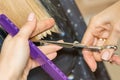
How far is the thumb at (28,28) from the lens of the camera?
1.76ft

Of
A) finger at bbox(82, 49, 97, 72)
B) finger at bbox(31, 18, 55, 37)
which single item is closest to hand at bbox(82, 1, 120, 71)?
finger at bbox(82, 49, 97, 72)

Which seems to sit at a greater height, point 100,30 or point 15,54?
point 15,54

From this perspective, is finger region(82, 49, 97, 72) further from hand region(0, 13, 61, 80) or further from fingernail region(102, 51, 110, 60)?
hand region(0, 13, 61, 80)

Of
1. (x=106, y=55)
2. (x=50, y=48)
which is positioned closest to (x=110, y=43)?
(x=106, y=55)

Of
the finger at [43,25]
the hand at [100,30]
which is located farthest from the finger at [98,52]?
the finger at [43,25]

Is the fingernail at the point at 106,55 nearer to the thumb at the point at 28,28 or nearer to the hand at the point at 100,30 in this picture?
the hand at the point at 100,30

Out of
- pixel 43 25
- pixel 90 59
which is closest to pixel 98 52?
pixel 90 59

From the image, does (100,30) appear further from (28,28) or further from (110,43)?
(28,28)

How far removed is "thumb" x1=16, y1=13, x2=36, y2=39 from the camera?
537mm

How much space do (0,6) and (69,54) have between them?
0.21 meters

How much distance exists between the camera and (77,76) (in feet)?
2.44

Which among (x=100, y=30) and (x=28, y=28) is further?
(x=100, y=30)

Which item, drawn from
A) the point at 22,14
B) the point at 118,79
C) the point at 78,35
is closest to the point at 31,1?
the point at 22,14

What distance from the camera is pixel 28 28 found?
55cm
